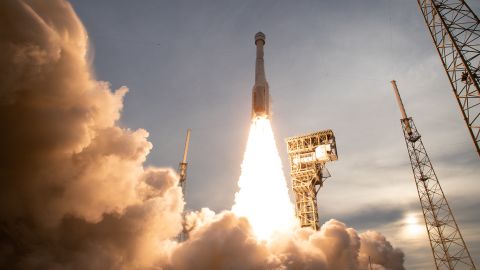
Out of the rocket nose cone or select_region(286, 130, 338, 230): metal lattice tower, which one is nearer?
the rocket nose cone

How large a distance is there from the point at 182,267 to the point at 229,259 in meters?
4.27

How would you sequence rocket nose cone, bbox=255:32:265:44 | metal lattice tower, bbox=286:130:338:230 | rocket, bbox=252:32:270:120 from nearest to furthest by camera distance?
rocket, bbox=252:32:270:120, rocket nose cone, bbox=255:32:265:44, metal lattice tower, bbox=286:130:338:230

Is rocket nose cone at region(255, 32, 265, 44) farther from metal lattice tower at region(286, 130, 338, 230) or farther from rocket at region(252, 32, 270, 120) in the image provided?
metal lattice tower at region(286, 130, 338, 230)

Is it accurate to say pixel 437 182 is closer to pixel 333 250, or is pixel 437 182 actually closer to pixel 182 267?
pixel 333 250

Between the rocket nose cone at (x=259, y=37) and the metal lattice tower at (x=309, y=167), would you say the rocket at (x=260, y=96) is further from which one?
the metal lattice tower at (x=309, y=167)

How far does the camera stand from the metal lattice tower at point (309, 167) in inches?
1992

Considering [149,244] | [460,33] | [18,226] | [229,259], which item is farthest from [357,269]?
[18,226]

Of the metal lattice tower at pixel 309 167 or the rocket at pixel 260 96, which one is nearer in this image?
the rocket at pixel 260 96

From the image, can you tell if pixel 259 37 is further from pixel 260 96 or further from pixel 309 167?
pixel 309 167

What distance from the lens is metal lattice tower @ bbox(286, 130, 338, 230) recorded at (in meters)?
50.6

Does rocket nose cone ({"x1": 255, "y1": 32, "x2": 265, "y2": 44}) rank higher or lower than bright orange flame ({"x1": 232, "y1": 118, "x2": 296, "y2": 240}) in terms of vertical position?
higher

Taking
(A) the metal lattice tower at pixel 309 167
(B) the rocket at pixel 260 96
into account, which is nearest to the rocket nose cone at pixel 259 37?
(B) the rocket at pixel 260 96

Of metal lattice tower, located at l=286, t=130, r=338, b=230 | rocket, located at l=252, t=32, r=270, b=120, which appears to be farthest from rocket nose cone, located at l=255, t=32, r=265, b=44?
metal lattice tower, located at l=286, t=130, r=338, b=230

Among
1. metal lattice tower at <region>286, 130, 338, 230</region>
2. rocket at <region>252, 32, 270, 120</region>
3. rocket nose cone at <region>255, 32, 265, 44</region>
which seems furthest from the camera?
metal lattice tower at <region>286, 130, 338, 230</region>
